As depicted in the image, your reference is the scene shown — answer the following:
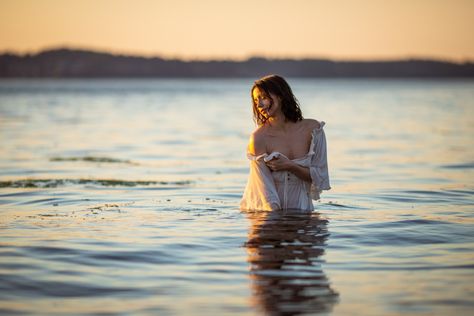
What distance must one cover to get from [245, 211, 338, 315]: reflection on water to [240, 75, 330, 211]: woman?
41 centimetres

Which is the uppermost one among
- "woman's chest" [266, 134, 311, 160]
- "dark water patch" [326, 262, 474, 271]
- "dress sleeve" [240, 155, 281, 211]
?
"woman's chest" [266, 134, 311, 160]

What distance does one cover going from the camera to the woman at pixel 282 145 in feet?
31.3

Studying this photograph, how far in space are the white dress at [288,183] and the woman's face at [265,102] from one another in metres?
0.51

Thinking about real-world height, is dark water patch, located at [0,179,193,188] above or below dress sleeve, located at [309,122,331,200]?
below

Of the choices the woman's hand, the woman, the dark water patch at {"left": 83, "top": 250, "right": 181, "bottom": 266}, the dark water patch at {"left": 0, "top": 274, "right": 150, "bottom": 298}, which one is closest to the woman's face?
the woman

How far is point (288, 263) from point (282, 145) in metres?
2.16

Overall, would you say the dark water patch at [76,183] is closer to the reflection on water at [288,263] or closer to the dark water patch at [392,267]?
the reflection on water at [288,263]

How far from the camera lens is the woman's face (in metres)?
9.53

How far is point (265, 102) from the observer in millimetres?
9570

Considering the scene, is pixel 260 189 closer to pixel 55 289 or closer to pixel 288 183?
pixel 288 183

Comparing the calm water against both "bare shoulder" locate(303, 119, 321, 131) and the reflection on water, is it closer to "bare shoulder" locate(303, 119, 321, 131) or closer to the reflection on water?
the reflection on water

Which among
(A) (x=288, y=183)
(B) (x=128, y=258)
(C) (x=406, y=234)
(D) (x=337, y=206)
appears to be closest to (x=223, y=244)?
(B) (x=128, y=258)

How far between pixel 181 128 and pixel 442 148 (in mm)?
15277

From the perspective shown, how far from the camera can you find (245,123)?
4247 centimetres
